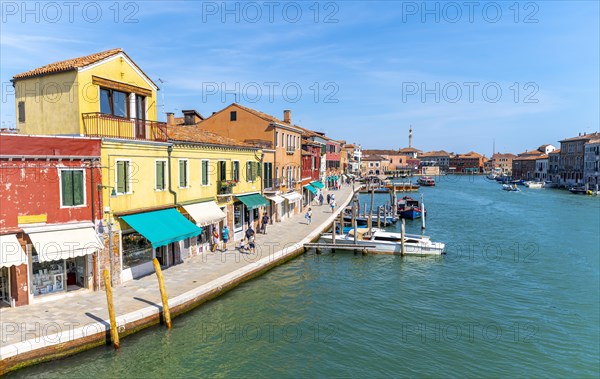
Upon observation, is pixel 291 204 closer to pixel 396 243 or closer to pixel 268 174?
pixel 268 174

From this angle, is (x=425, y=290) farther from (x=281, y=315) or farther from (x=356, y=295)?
(x=281, y=315)

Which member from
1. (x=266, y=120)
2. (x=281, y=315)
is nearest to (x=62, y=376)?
(x=281, y=315)

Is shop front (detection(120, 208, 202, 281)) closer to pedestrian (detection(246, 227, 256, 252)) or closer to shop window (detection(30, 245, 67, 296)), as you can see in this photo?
shop window (detection(30, 245, 67, 296))

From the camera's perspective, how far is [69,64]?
640 inches

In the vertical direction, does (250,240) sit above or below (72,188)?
below

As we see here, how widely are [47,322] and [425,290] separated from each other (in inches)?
634

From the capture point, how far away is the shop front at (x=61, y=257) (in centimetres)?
1345

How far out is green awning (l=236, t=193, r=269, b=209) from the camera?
25.8 metres

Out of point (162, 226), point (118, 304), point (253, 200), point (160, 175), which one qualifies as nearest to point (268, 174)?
point (253, 200)

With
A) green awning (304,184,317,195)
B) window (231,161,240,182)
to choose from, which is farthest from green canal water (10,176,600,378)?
green awning (304,184,317,195)

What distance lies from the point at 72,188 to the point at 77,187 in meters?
0.18

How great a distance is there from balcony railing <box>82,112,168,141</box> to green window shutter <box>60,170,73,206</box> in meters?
1.90

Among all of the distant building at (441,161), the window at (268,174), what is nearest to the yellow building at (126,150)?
the window at (268,174)

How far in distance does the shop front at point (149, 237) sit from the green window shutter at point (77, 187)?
1.90 m
